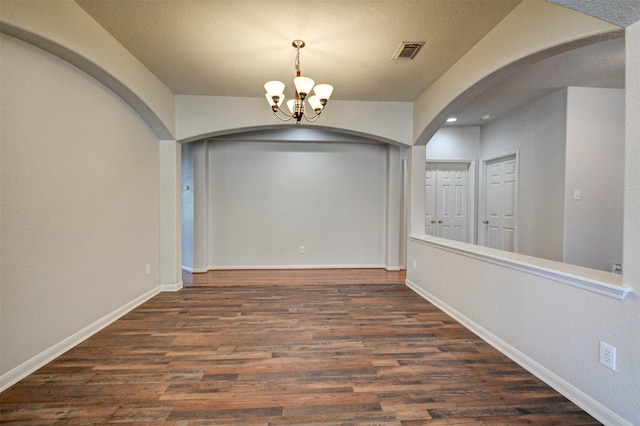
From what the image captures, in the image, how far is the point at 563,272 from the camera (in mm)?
1833

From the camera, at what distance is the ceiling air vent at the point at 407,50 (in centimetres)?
266

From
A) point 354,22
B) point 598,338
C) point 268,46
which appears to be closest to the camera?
point 598,338

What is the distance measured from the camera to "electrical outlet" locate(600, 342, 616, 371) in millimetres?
1552

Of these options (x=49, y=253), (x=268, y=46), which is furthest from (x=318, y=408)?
(x=268, y=46)

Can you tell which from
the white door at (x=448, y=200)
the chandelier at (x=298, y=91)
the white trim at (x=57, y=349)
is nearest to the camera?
the white trim at (x=57, y=349)

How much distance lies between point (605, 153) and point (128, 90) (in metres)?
5.63

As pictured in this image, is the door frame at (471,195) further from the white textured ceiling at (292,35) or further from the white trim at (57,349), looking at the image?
the white trim at (57,349)

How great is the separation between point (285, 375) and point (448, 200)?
4595mm

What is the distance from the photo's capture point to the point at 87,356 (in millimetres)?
2281

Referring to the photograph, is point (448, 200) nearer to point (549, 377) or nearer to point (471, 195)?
point (471, 195)

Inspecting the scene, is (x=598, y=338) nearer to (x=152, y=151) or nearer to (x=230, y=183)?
(x=152, y=151)

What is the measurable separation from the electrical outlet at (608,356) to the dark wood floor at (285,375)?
0.34m

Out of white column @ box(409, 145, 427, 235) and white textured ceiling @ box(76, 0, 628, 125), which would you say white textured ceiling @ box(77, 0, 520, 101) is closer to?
white textured ceiling @ box(76, 0, 628, 125)

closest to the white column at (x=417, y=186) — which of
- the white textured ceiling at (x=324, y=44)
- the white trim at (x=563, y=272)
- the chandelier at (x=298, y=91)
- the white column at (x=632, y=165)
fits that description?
the white textured ceiling at (x=324, y=44)
